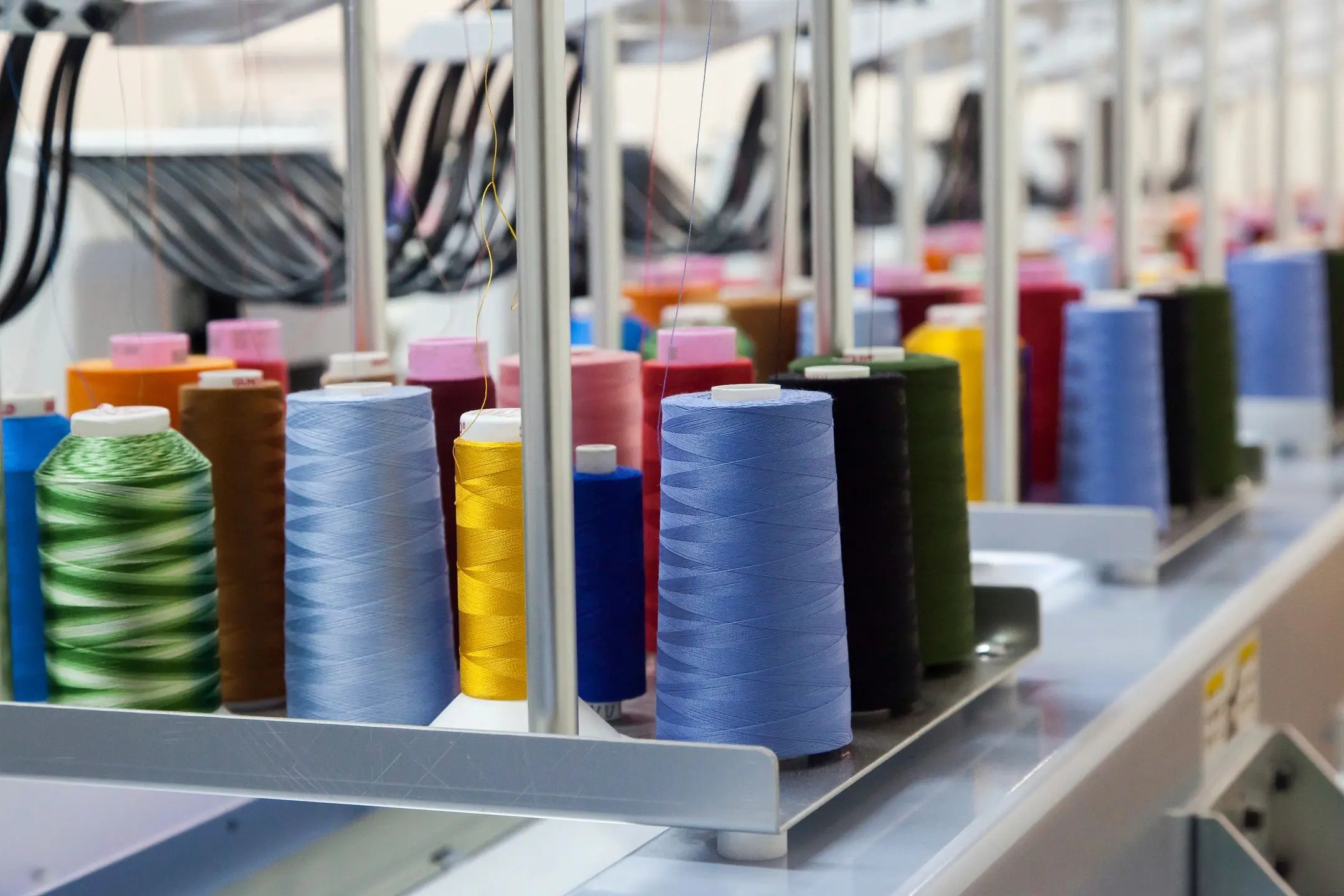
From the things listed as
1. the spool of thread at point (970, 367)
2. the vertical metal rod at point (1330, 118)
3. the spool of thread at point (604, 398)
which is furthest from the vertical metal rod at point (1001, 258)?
the vertical metal rod at point (1330, 118)

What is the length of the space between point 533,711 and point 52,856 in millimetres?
294

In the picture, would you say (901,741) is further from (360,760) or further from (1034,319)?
(1034,319)

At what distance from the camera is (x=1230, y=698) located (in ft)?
3.82

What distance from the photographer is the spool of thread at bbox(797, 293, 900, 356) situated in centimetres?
141

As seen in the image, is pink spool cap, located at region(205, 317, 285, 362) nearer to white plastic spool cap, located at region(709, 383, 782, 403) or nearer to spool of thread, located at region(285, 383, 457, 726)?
spool of thread, located at region(285, 383, 457, 726)

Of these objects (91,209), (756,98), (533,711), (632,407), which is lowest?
(533,711)

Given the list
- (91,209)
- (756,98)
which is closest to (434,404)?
(91,209)

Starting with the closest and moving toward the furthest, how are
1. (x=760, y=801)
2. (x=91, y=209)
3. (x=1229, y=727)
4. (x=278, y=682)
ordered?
(x=760, y=801), (x=278, y=682), (x=1229, y=727), (x=91, y=209)

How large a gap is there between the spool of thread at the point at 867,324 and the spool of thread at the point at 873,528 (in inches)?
20.0

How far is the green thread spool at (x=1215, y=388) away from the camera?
1495 millimetres

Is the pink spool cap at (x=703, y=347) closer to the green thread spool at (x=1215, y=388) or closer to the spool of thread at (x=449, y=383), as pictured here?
the spool of thread at (x=449, y=383)

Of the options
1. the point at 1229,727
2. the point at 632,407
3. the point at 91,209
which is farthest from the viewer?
the point at 91,209

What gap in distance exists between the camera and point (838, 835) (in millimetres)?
786

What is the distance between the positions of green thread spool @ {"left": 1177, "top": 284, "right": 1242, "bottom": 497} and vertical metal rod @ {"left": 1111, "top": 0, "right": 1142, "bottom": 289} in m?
0.08
